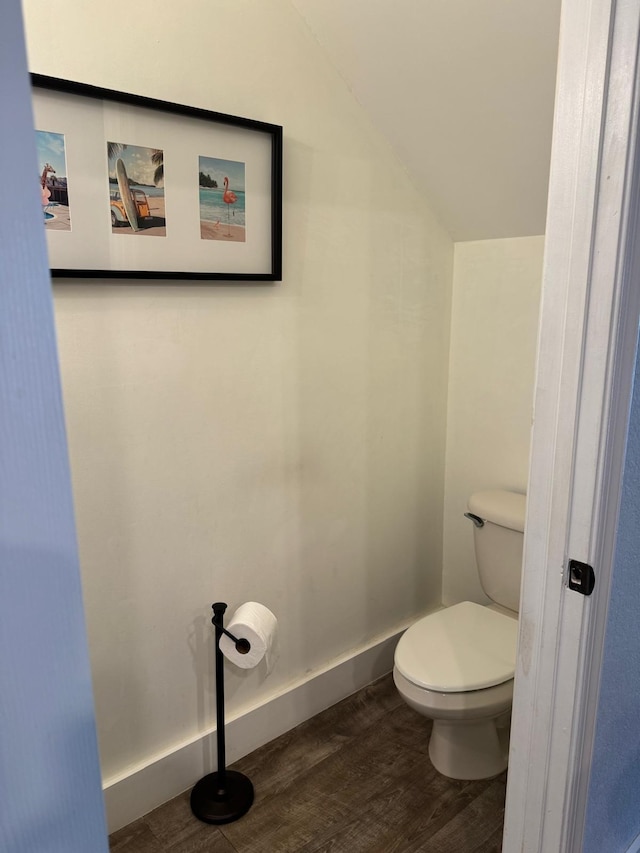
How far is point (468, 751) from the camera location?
1897 millimetres

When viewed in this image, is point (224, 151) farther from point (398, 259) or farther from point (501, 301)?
point (501, 301)

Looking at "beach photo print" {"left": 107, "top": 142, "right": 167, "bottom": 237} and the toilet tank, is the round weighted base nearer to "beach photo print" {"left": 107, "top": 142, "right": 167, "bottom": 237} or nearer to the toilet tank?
the toilet tank

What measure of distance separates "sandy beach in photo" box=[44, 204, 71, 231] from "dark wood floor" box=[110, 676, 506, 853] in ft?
5.10

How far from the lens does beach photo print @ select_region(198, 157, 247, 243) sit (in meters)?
1.62

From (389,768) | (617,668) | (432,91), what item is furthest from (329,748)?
(432,91)

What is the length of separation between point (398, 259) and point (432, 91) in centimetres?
53

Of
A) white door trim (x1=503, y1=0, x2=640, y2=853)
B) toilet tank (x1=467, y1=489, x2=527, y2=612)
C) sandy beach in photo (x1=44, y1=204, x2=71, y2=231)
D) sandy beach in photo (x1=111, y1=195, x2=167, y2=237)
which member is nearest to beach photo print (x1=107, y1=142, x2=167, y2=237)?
sandy beach in photo (x1=111, y1=195, x2=167, y2=237)

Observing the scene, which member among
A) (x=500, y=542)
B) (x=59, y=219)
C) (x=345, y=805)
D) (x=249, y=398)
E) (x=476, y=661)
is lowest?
(x=345, y=805)

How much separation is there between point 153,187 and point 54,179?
0.23 metres

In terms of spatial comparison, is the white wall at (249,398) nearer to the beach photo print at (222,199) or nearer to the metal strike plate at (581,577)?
the beach photo print at (222,199)

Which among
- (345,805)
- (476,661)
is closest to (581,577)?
(476,661)

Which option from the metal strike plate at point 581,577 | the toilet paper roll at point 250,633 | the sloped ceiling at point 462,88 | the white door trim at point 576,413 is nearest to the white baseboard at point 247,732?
the toilet paper roll at point 250,633

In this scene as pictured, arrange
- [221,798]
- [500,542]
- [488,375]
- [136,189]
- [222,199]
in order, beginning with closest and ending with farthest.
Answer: [136,189]
[222,199]
[221,798]
[500,542]
[488,375]

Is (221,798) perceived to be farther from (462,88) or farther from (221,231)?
(462,88)
